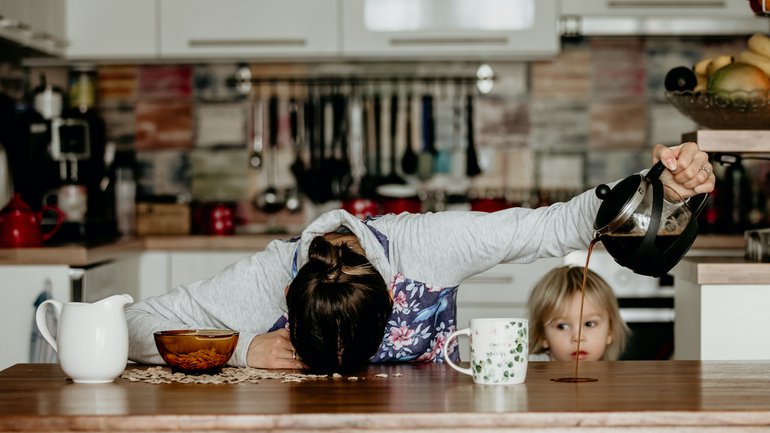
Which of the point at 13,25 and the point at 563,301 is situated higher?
the point at 13,25

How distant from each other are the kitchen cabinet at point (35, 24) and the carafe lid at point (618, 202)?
222 cm

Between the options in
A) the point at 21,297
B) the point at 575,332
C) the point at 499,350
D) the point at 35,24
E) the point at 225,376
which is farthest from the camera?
the point at 35,24

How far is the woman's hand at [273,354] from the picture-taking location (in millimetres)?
1608

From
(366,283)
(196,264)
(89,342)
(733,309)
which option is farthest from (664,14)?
(89,342)

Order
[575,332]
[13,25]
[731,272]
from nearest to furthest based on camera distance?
[731,272], [575,332], [13,25]

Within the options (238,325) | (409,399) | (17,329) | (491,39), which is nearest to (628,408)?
(409,399)

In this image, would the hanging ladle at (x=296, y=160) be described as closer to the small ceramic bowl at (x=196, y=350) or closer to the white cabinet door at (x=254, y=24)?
the white cabinet door at (x=254, y=24)

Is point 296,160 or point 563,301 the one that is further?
point 296,160

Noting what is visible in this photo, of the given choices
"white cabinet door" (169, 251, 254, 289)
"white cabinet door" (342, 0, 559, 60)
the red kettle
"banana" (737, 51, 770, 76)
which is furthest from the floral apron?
"white cabinet door" (342, 0, 559, 60)

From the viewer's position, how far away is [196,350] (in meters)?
1.52

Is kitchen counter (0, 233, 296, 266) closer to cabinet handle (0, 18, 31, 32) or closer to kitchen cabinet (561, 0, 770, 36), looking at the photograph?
cabinet handle (0, 18, 31, 32)

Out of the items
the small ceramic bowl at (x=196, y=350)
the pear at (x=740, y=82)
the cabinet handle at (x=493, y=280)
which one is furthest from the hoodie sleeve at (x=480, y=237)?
the cabinet handle at (x=493, y=280)

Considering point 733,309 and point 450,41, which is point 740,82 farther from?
point 450,41

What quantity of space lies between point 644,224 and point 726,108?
2.55ft
